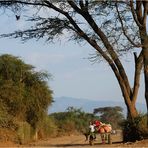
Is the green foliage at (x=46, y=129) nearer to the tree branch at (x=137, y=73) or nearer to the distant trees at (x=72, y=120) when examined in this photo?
the distant trees at (x=72, y=120)

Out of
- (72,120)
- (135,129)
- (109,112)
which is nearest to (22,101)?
(135,129)

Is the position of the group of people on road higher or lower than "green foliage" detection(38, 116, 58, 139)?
→ lower

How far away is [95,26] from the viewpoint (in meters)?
23.3

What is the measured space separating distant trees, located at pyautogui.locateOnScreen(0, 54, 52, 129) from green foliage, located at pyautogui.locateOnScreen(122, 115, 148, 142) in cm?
935

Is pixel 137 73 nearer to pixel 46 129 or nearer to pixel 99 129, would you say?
pixel 99 129

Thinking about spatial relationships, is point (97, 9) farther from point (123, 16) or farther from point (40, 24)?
point (40, 24)

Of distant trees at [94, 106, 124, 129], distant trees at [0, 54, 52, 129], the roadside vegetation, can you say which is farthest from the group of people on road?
distant trees at [94, 106, 124, 129]

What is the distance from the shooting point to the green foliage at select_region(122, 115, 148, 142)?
2211cm

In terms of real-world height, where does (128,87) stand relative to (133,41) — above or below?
below

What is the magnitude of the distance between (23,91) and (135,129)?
11938mm

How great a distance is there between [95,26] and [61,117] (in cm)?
2871

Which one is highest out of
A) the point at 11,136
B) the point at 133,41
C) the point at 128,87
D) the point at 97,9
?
the point at 97,9

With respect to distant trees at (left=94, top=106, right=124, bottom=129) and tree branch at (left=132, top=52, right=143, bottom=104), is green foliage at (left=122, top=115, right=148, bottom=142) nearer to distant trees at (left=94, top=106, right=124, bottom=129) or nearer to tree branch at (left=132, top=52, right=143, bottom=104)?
tree branch at (left=132, top=52, right=143, bottom=104)

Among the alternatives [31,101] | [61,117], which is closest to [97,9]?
[31,101]
